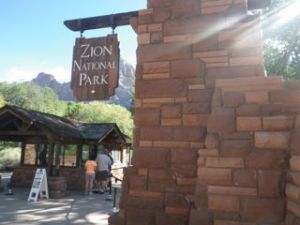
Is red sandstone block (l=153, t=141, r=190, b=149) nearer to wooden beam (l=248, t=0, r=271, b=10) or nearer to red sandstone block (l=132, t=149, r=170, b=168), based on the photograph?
red sandstone block (l=132, t=149, r=170, b=168)

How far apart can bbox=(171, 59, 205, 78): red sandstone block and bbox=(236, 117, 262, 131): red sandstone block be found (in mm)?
812

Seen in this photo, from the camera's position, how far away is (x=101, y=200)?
39.0 feet

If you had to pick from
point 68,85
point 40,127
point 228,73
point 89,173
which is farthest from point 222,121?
point 68,85

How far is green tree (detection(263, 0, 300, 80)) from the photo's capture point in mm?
17125

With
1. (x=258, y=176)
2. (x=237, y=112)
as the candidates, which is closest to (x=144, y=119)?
(x=237, y=112)

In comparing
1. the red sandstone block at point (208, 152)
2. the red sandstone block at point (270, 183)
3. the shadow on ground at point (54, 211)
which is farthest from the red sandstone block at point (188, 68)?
the shadow on ground at point (54, 211)

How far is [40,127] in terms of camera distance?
47.1 ft

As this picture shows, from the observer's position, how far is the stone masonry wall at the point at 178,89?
13.0ft

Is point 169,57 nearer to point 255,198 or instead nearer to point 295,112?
point 295,112

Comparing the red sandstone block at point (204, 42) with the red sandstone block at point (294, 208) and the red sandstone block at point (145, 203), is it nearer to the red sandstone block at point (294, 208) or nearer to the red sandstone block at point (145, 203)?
the red sandstone block at point (145, 203)

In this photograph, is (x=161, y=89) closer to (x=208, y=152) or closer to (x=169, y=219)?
(x=208, y=152)

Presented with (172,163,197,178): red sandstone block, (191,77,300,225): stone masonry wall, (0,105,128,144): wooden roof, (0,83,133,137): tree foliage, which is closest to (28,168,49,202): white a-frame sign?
(0,105,128,144): wooden roof

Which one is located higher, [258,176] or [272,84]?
[272,84]

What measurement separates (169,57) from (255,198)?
6.16 ft
